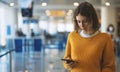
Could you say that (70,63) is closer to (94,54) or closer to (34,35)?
(94,54)

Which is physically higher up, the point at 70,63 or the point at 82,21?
the point at 82,21

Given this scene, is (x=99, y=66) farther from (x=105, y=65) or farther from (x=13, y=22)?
(x=13, y=22)

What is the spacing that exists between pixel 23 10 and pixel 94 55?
12419 mm

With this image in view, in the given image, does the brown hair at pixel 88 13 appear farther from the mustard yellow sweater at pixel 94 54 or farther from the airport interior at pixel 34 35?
the airport interior at pixel 34 35

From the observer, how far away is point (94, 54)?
6.70 ft

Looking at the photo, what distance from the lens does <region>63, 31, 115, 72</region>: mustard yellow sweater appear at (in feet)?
6.73

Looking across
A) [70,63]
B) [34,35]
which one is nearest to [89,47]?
[70,63]

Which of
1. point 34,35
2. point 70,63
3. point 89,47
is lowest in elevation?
point 34,35

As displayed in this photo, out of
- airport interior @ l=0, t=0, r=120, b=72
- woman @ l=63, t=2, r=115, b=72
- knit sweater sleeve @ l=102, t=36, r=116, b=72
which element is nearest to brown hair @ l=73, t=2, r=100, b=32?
woman @ l=63, t=2, r=115, b=72

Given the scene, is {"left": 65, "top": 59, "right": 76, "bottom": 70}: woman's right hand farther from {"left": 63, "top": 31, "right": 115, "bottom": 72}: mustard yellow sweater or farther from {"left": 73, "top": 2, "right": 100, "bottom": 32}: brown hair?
{"left": 73, "top": 2, "right": 100, "bottom": 32}: brown hair

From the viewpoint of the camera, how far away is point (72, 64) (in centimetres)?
205

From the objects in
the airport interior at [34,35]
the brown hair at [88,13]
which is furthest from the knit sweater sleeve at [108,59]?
the airport interior at [34,35]

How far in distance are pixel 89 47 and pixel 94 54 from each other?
62mm

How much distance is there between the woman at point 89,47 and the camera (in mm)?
2041
